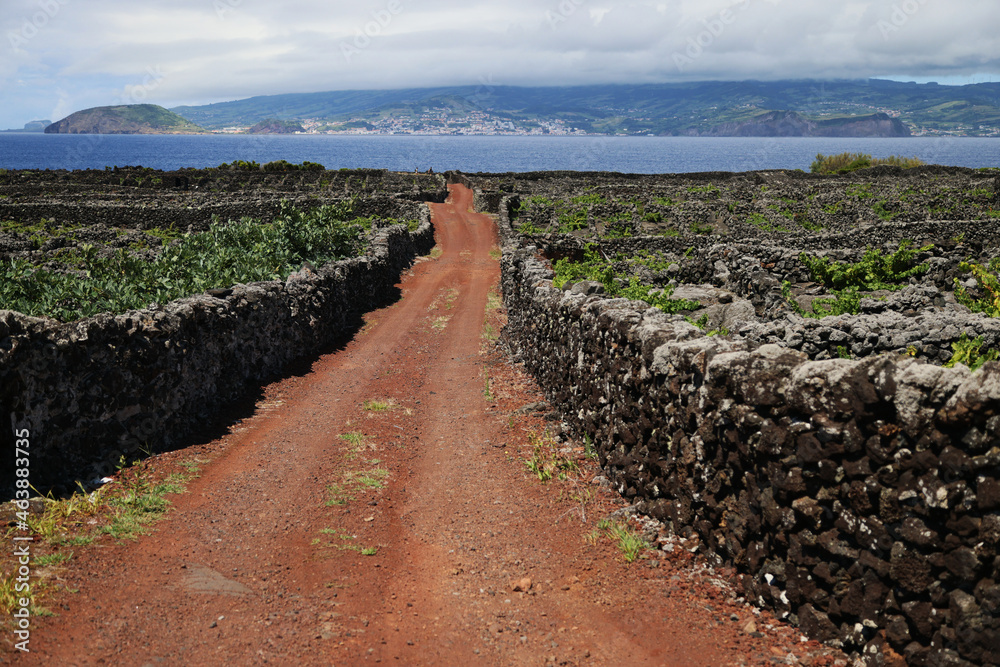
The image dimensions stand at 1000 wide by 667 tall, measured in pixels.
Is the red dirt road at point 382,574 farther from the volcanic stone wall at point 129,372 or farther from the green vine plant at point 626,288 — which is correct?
the green vine plant at point 626,288

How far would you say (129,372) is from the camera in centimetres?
973

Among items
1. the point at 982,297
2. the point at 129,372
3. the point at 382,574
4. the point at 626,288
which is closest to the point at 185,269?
the point at 129,372

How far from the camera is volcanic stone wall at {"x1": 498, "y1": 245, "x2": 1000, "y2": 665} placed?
458 cm

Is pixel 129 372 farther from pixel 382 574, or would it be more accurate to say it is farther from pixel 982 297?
pixel 982 297

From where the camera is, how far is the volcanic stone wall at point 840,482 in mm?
4578

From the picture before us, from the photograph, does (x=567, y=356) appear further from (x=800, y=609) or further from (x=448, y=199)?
(x=448, y=199)

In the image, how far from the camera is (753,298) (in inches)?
618

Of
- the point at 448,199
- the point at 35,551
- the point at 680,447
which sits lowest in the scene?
the point at 35,551

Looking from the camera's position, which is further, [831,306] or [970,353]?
[831,306]

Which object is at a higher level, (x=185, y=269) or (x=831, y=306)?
(x=185, y=269)

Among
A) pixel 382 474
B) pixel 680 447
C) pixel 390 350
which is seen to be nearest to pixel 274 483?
pixel 382 474

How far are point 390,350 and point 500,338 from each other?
3.52 m

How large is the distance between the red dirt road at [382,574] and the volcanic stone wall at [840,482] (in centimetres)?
56

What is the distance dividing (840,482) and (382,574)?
4.87 meters
